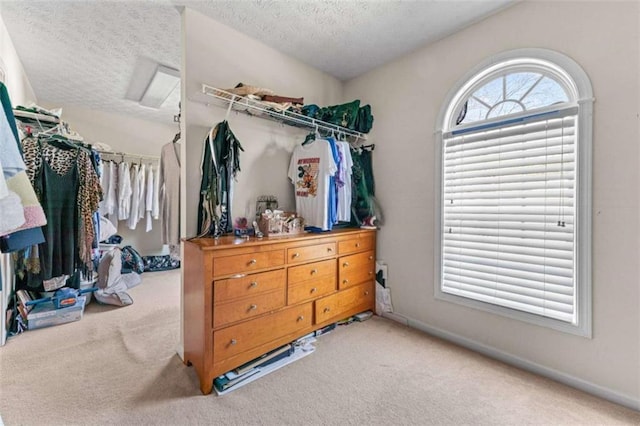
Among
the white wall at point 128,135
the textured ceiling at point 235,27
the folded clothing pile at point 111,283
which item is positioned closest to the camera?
the textured ceiling at point 235,27

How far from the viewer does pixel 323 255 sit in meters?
2.33

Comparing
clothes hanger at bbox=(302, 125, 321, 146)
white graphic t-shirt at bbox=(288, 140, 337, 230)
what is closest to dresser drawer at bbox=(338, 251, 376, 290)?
white graphic t-shirt at bbox=(288, 140, 337, 230)

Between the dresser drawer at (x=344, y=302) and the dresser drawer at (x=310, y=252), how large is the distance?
0.39 metres

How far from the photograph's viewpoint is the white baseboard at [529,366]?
1.63 meters

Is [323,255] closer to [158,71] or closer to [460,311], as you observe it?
[460,311]

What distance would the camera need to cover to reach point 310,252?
7.31 ft

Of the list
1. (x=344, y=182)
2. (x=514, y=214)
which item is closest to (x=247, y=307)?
(x=344, y=182)

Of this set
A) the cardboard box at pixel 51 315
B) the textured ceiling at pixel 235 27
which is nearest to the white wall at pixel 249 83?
the textured ceiling at pixel 235 27

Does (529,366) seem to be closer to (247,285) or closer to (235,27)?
(247,285)

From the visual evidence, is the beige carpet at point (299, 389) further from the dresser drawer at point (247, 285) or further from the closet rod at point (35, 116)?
the closet rod at point (35, 116)

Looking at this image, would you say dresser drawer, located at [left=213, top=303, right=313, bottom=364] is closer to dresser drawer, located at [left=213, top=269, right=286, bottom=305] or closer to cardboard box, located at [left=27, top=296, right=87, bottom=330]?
dresser drawer, located at [left=213, top=269, right=286, bottom=305]

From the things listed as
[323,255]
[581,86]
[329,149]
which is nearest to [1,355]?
[323,255]

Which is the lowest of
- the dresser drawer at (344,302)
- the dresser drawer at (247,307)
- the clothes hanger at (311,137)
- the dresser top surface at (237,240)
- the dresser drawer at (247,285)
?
the dresser drawer at (344,302)

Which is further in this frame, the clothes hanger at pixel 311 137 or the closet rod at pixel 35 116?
the clothes hanger at pixel 311 137
